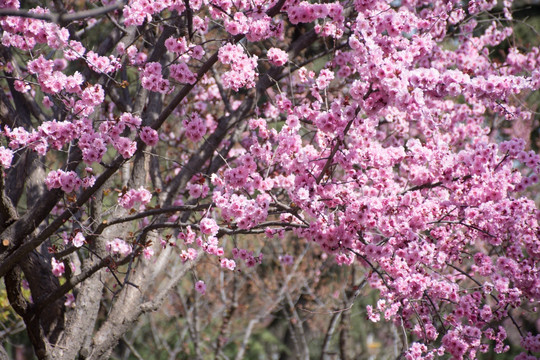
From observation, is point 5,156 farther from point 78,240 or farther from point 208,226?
point 208,226

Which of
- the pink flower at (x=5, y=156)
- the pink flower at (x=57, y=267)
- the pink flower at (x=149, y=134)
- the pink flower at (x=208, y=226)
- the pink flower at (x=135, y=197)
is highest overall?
the pink flower at (x=5, y=156)

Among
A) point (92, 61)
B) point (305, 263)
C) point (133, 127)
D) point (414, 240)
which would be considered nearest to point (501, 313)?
point (414, 240)

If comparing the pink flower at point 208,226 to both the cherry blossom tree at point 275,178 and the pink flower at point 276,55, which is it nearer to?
the cherry blossom tree at point 275,178

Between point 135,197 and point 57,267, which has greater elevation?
point 135,197

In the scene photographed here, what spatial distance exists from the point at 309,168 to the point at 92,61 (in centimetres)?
198

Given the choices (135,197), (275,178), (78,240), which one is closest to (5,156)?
(78,240)

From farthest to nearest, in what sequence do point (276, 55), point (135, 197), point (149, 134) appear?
point (135, 197) → point (276, 55) → point (149, 134)

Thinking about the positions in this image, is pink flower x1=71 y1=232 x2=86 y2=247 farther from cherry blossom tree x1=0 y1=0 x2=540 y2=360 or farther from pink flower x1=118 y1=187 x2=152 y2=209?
pink flower x1=118 y1=187 x2=152 y2=209

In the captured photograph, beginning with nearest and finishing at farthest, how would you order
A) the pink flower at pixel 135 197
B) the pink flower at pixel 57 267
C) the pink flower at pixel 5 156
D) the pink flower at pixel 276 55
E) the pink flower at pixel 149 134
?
1. the pink flower at pixel 5 156
2. the pink flower at pixel 149 134
3. the pink flower at pixel 276 55
4. the pink flower at pixel 135 197
5. the pink flower at pixel 57 267

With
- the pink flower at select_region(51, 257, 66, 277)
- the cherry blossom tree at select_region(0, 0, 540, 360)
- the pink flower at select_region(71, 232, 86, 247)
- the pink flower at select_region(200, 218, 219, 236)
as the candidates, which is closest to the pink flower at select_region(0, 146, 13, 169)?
the cherry blossom tree at select_region(0, 0, 540, 360)

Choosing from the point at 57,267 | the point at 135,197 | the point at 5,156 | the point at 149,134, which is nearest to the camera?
the point at 5,156

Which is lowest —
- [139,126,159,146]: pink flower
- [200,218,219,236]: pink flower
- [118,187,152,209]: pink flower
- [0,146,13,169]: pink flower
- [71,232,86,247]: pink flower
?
[200,218,219,236]: pink flower

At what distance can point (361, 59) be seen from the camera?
3.94m

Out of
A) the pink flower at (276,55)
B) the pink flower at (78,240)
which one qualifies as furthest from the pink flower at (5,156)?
the pink flower at (276,55)
